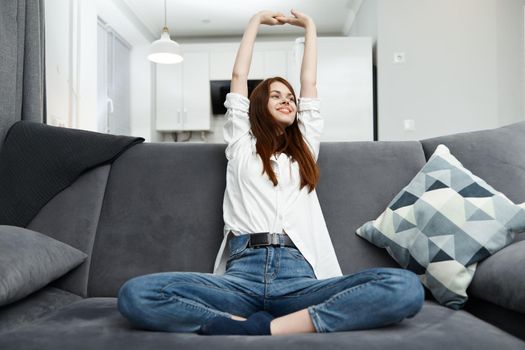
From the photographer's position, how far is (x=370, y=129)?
532 centimetres

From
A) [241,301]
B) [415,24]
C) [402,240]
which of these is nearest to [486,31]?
[415,24]

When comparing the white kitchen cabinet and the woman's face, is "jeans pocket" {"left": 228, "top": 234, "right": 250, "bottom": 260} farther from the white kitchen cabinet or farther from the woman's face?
the white kitchen cabinet

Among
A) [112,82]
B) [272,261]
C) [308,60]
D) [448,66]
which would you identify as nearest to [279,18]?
[308,60]

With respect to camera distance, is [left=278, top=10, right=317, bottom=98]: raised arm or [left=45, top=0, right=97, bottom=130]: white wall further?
[left=45, top=0, right=97, bottom=130]: white wall

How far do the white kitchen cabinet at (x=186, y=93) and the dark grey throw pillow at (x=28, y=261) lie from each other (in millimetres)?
5719

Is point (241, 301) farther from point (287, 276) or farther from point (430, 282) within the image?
point (430, 282)

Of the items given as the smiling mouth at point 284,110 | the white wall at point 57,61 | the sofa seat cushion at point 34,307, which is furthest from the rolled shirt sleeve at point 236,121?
the white wall at point 57,61

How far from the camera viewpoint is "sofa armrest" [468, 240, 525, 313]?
113cm

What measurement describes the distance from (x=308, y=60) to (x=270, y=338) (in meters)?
1.20

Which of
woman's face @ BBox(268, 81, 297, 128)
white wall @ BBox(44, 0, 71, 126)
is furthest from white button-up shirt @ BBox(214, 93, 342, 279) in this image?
white wall @ BBox(44, 0, 71, 126)

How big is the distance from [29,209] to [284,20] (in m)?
1.16

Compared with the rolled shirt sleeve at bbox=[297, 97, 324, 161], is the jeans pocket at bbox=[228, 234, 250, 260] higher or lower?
lower

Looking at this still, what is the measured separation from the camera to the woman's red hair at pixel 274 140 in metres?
1.66

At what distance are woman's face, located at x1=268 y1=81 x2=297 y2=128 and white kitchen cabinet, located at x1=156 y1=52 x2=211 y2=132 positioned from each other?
542cm
